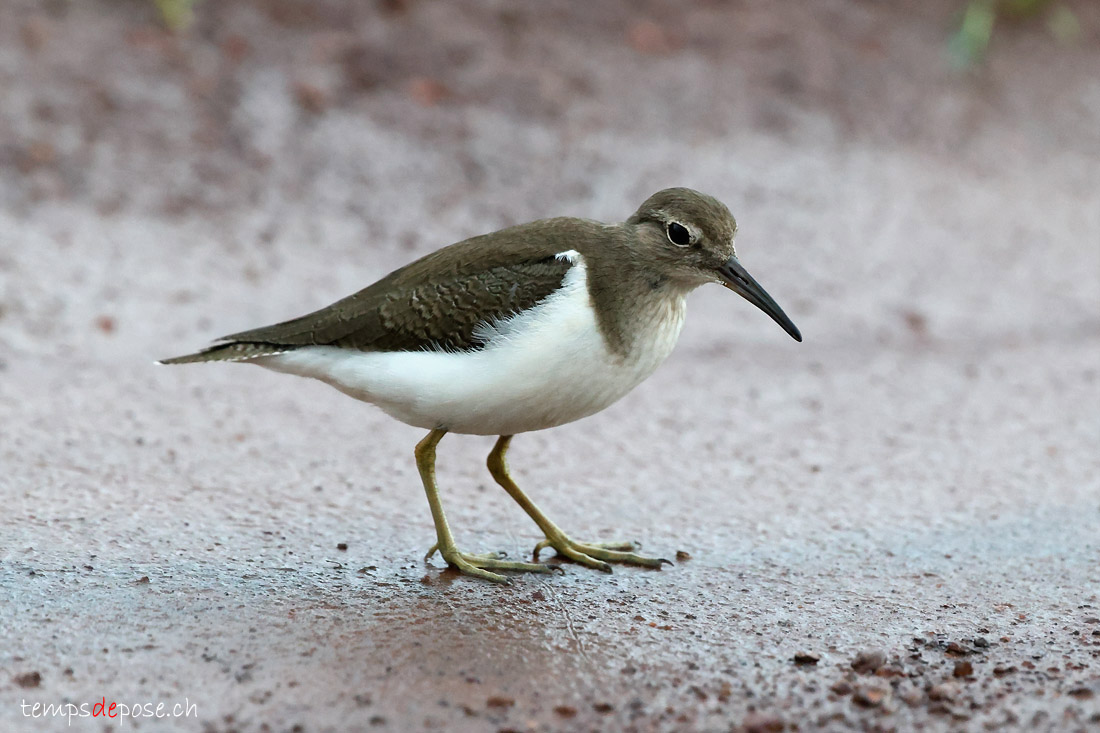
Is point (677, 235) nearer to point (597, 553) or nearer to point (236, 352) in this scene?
point (597, 553)

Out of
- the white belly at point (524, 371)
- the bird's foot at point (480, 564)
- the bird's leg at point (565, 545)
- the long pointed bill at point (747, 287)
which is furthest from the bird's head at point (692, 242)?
the bird's foot at point (480, 564)

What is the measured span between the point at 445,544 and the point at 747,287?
1555 millimetres

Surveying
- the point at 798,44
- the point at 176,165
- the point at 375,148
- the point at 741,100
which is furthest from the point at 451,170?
the point at 798,44

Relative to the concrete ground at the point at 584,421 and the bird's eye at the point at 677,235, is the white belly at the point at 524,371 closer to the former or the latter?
the bird's eye at the point at 677,235

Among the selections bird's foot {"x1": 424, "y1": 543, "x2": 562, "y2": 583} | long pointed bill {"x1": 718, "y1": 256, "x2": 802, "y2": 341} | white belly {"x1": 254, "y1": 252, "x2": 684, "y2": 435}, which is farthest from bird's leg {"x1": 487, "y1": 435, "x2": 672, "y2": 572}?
long pointed bill {"x1": 718, "y1": 256, "x2": 802, "y2": 341}

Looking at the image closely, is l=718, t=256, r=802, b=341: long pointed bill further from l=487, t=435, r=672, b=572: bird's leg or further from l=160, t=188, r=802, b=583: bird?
l=487, t=435, r=672, b=572: bird's leg

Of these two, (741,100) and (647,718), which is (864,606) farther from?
(741,100)

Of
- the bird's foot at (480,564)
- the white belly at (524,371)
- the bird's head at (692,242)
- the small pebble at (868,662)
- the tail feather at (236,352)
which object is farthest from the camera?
the tail feather at (236,352)

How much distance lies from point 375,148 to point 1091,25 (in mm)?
7471

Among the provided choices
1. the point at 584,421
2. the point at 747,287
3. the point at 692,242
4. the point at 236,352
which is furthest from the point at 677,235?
the point at 584,421

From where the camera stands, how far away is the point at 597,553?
491 centimetres

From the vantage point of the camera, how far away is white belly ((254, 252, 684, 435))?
427cm

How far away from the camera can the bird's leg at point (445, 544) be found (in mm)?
4613

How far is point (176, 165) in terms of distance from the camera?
8.67m
